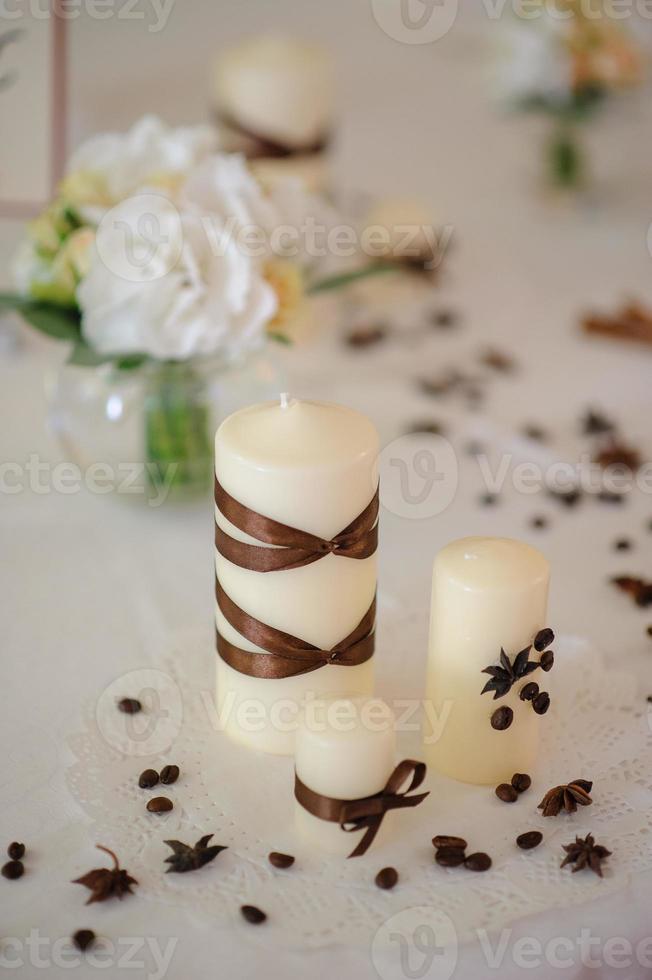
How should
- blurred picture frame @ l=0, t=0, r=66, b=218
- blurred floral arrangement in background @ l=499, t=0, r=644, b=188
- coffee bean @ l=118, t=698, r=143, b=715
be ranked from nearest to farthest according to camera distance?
1. coffee bean @ l=118, t=698, r=143, b=715
2. blurred picture frame @ l=0, t=0, r=66, b=218
3. blurred floral arrangement in background @ l=499, t=0, r=644, b=188

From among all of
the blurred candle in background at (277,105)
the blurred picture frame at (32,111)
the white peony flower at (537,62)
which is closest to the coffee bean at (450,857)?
the blurred picture frame at (32,111)

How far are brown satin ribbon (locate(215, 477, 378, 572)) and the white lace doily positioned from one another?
0.60 ft

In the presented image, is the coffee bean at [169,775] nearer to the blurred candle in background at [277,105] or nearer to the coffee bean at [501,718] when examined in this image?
the coffee bean at [501,718]

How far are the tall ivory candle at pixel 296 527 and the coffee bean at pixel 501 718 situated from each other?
0.13 meters

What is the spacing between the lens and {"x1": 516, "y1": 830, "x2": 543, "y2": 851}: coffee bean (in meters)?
0.76

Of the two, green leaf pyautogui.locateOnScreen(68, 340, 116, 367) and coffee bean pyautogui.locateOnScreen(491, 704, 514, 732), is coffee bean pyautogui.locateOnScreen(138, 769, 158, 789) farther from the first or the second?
green leaf pyautogui.locateOnScreen(68, 340, 116, 367)

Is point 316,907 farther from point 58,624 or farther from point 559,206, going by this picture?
point 559,206

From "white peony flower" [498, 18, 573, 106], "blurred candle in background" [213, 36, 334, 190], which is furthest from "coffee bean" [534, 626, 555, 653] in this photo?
"white peony flower" [498, 18, 573, 106]

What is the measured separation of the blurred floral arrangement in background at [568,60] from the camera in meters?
1.85

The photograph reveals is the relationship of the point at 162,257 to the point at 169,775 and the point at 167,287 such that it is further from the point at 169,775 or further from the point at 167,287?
the point at 169,775

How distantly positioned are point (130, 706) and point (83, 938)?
244 millimetres

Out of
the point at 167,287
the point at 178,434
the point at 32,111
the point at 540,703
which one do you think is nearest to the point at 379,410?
the point at 178,434

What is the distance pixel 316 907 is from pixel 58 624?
17.8 inches

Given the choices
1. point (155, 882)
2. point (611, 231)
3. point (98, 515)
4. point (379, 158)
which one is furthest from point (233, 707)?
point (379, 158)
